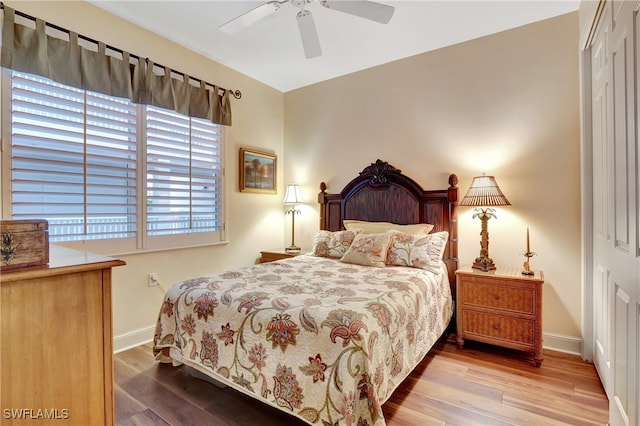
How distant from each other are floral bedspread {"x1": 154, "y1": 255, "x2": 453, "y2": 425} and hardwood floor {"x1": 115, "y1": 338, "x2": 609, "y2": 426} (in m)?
0.20

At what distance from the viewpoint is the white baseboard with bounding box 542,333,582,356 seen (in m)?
2.60

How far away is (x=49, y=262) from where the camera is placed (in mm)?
1004

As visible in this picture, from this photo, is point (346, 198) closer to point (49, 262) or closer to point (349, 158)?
point (349, 158)

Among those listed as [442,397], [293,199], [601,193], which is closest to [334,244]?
[293,199]

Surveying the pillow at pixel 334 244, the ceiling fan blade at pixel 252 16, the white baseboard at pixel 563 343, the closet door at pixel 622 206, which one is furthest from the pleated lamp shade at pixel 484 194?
the ceiling fan blade at pixel 252 16

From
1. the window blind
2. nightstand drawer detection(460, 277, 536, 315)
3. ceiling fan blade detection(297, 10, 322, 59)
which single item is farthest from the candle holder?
the window blind

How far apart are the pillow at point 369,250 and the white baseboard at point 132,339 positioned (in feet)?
6.32

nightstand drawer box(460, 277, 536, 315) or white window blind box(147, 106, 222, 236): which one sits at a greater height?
white window blind box(147, 106, 222, 236)

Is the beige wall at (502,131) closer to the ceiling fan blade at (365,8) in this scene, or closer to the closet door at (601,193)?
the closet door at (601,193)

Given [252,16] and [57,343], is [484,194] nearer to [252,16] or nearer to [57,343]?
[252,16]

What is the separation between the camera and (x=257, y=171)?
3998 millimetres

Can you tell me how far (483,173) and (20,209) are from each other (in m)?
3.73

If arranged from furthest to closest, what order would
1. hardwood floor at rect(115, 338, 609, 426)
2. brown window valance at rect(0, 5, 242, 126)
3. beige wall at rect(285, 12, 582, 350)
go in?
beige wall at rect(285, 12, 582, 350), brown window valance at rect(0, 5, 242, 126), hardwood floor at rect(115, 338, 609, 426)

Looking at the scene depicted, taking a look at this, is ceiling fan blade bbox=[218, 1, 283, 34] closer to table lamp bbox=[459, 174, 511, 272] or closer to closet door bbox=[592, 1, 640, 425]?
closet door bbox=[592, 1, 640, 425]
